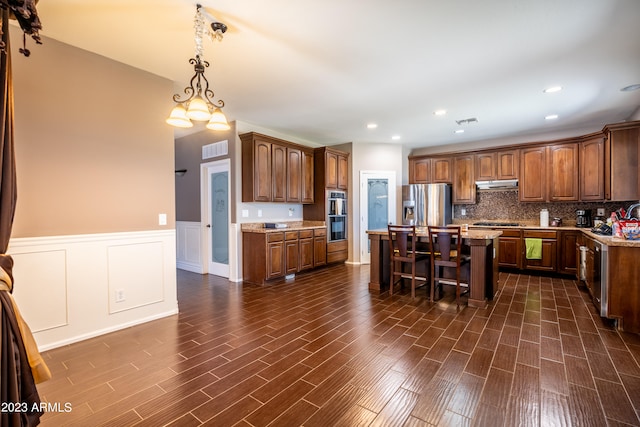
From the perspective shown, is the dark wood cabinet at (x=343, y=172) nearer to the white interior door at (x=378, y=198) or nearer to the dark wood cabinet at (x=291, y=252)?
the white interior door at (x=378, y=198)

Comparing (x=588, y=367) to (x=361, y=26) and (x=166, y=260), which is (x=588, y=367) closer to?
(x=361, y=26)

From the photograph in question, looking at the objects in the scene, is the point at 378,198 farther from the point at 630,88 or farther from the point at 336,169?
the point at 630,88

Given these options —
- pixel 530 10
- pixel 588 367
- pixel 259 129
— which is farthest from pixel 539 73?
pixel 259 129

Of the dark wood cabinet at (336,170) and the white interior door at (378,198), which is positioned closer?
the dark wood cabinet at (336,170)

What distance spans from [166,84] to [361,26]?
2372mm

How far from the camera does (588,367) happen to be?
221cm

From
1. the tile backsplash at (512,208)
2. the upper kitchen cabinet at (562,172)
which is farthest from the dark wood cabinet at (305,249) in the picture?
the upper kitchen cabinet at (562,172)

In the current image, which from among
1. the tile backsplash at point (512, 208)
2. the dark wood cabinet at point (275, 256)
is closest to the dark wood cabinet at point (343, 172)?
the dark wood cabinet at point (275, 256)

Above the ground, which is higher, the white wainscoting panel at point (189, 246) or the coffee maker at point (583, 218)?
the coffee maker at point (583, 218)

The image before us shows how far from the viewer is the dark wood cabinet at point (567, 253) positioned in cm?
487

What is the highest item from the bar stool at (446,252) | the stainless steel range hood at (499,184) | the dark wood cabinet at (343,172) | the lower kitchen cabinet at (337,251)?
the dark wood cabinet at (343,172)


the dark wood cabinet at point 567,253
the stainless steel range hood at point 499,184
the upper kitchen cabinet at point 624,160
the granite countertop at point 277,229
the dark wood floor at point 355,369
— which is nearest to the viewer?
the dark wood floor at point 355,369

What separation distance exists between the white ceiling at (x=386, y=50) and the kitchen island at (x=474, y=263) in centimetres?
190

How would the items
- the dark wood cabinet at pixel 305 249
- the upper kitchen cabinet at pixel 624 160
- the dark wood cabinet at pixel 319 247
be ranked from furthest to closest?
the dark wood cabinet at pixel 319 247
the dark wood cabinet at pixel 305 249
the upper kitchen cabinet at pixel 624 160
